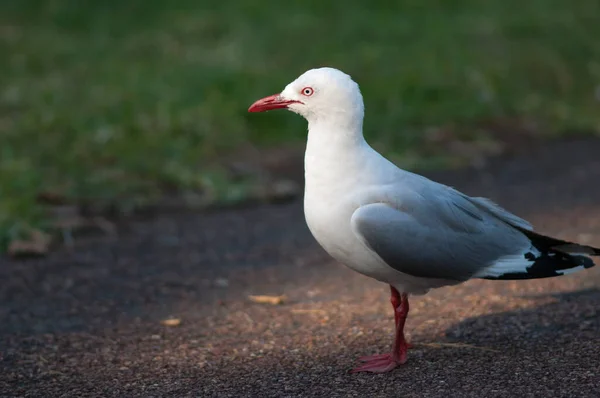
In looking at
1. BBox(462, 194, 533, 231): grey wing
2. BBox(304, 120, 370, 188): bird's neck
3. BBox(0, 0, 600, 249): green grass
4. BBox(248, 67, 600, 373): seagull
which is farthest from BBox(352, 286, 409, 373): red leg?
BBox(0, 0, 600, 249): green grass

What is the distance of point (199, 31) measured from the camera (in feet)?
37.9

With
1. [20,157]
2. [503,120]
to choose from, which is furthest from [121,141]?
[503,120]

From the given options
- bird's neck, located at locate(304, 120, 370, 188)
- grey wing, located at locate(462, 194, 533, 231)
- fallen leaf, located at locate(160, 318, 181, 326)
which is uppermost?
bird's neck, located at locate(304, 120, 370, 188)

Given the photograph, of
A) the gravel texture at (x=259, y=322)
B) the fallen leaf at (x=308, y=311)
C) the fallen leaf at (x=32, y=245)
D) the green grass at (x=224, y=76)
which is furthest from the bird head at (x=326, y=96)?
the green grass at (x=224, y=76)

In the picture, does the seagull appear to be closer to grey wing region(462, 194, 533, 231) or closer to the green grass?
grey wing region(462, 194, 533, 231)

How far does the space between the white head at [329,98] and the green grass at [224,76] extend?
2970 mm

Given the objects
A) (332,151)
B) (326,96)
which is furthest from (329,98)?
(332,151)

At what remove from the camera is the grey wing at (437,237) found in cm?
371

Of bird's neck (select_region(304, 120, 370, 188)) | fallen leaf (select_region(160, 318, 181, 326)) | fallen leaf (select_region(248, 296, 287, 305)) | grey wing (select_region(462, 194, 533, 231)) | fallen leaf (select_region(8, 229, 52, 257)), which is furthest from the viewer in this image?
fallen leaf (select_region(8, 229, 52, 257))

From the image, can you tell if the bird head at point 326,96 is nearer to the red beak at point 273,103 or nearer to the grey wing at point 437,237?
the red beak at point 273,103

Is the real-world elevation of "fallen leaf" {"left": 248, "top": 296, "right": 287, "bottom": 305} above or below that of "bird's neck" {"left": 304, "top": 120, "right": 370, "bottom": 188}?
below

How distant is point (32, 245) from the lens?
19.8ft

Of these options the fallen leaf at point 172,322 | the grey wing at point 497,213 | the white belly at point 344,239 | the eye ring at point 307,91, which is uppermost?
the eye ring at point 307,91

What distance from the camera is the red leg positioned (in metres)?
3.84
